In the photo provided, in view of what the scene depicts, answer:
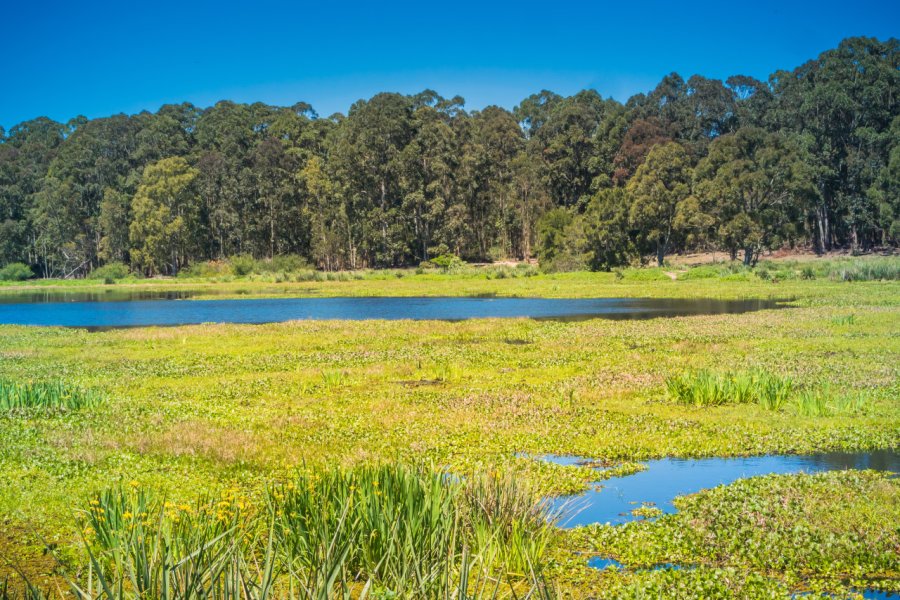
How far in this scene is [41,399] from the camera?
1803 centimetres

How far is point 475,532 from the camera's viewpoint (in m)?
9.02

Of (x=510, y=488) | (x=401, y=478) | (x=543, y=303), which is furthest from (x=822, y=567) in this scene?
(x=543, y=303)

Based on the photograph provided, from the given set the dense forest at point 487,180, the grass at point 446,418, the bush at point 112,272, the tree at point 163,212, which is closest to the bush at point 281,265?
the dense forest at point 487,180

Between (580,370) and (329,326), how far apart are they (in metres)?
18.2

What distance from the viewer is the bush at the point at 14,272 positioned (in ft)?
360

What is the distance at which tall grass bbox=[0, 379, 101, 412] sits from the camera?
17850 millimetres

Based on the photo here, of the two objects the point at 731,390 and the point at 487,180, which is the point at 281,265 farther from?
the point at 731,390

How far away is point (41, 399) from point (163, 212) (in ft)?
305

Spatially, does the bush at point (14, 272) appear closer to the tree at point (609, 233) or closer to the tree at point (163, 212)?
the tree at point (163, 212)

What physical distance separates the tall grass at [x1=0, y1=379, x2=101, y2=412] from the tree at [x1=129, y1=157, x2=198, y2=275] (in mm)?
90583

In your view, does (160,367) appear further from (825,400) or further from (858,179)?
(858,179)

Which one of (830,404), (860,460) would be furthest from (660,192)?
(860,460)

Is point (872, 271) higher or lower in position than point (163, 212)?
lower

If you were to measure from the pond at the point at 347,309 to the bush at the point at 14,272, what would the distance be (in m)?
50.6
